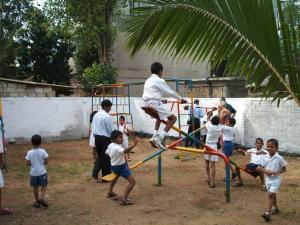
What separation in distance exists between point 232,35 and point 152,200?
437cm

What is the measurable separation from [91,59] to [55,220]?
20.6 metres

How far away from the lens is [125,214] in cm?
610

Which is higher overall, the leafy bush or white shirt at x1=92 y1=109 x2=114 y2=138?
the leafy bush

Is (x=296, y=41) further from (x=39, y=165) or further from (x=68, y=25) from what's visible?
(x=68, y=25)

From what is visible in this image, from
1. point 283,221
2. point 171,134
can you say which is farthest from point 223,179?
point 171,134

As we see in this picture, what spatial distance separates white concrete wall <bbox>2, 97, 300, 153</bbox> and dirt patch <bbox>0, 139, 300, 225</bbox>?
145 cm

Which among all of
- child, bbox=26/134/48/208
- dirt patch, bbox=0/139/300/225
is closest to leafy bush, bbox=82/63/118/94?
dirt patch, bbox=0/139/300/225

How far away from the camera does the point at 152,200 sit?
6.89 meters

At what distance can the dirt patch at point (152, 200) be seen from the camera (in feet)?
19.2

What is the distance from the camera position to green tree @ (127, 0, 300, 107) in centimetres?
298

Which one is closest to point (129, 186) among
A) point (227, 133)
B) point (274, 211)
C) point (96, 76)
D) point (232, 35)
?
point (274, 211)

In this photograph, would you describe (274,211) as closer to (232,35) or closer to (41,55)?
(232,35)

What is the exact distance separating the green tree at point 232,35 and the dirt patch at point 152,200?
3.04m

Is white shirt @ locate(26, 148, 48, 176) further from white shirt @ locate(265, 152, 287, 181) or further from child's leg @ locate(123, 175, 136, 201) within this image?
white shirt @ locate(265, 152, 287, 181)
